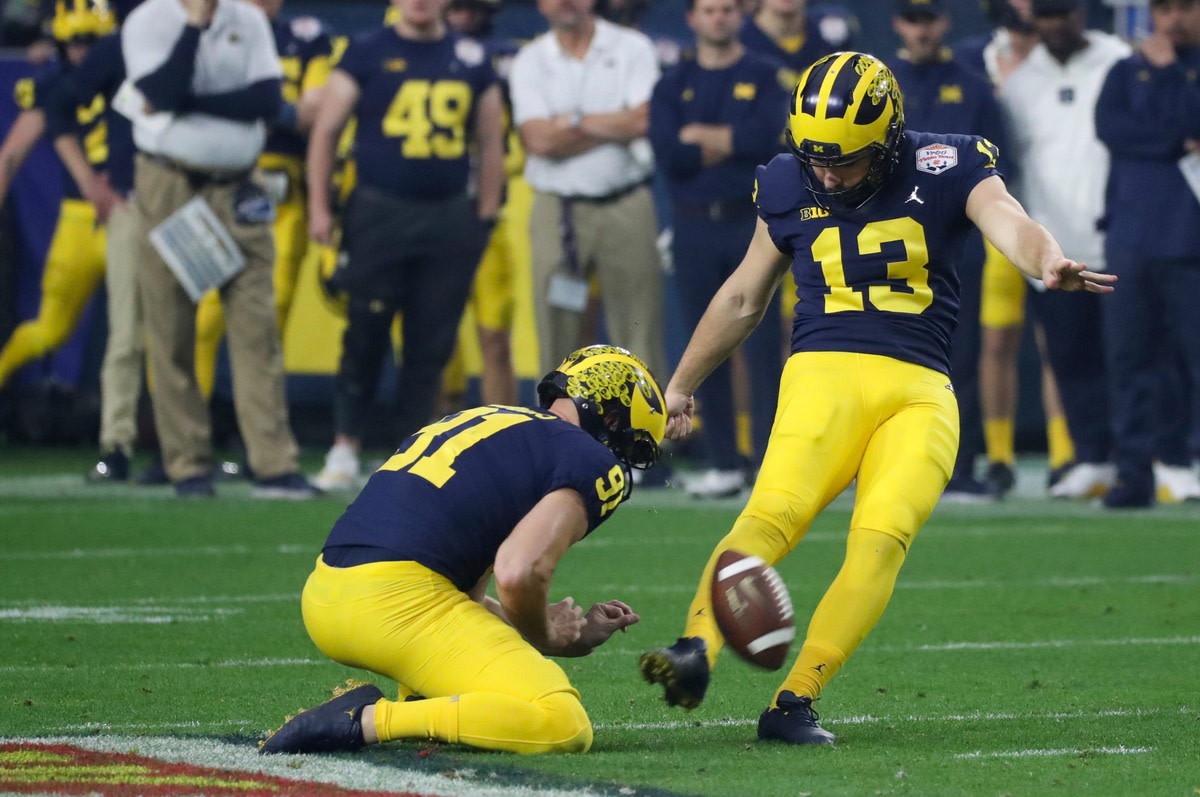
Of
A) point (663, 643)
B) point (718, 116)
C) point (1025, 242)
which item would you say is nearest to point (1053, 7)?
point (718, 116)

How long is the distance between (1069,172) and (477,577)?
22.9 ft

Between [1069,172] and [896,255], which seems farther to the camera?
[1069,172]

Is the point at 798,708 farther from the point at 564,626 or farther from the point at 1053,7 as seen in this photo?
the point at 1053,7

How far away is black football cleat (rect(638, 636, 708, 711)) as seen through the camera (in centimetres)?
448

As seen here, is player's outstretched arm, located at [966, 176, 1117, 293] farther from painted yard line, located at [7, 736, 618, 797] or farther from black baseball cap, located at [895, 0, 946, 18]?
black baseball cap, located at [895, 0, 946, 18]

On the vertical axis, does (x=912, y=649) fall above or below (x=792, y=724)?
below

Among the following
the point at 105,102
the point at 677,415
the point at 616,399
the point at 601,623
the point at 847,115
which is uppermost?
the point at 847,115

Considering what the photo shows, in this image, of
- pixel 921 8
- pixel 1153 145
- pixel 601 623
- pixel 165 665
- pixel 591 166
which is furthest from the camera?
pixel 591 166

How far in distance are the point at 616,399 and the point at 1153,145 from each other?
610cm

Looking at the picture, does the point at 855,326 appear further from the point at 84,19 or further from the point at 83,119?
the point at 83,119

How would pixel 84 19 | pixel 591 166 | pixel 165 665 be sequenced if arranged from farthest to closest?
pixel 84 19, pixel 591 166, pixel 165 665

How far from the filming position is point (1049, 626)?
7043 mm

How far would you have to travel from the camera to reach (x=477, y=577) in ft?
16.1

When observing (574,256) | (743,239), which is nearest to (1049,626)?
(743,239)
